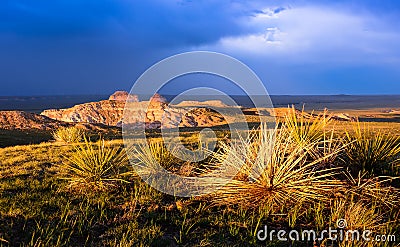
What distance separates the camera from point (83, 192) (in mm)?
6781

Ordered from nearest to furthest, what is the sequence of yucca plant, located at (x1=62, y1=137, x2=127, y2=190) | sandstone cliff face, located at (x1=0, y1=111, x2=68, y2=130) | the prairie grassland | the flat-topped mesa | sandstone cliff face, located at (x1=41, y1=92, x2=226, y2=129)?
the prairie grassland
yucca plant, located at (x1=62, y1=137, x2=127, y2=190)
sandstone cliff face, located at (x1=0, y1=111, x2=68, y2=130)
sandstone cliff face, located at (x1=41, y1=92, x2=226, y2=129)
the flat-topped mesa

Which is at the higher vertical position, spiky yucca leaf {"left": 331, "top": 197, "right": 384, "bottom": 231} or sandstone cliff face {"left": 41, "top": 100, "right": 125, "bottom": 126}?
sandstone cliff face {"left": 41, "top": 100, "right": 125, "bottom": 126}

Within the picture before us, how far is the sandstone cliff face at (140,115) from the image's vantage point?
30625 millimetres

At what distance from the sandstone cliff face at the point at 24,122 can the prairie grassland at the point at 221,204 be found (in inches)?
760

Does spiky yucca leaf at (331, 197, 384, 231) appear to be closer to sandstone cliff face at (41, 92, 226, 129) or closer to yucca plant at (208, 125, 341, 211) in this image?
yucca plant at (208, 125, 341, 211)

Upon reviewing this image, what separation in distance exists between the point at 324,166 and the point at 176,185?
2957mm

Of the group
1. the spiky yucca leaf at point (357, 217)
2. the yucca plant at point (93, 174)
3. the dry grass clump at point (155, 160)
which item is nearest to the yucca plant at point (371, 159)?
the spiky yucca leaf at point (357, 217)

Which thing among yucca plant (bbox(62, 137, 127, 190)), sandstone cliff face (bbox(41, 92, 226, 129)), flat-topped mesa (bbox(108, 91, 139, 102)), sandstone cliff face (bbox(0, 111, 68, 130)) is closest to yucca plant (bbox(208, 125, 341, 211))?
yucca plant (bbox(62, 137, 127, 190))

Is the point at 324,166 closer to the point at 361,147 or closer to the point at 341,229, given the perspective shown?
the point at 361,147

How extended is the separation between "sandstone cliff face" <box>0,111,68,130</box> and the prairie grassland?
19.3 m

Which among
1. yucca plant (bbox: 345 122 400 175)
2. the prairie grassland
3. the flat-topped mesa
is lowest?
the prairie grassland

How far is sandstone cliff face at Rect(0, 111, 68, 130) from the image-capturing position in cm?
2558

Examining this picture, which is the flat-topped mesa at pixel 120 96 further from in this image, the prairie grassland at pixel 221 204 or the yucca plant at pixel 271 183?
the yucca plant at pixel 271 183

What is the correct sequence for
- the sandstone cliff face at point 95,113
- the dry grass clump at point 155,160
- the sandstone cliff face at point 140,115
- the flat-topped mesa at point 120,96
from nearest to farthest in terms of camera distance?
the dry grass clump at point 155,160, the sandstone cliff face at point 140,115, the sandstone cliff face at point 95,113, the flat-topped mesa at point 120,96
